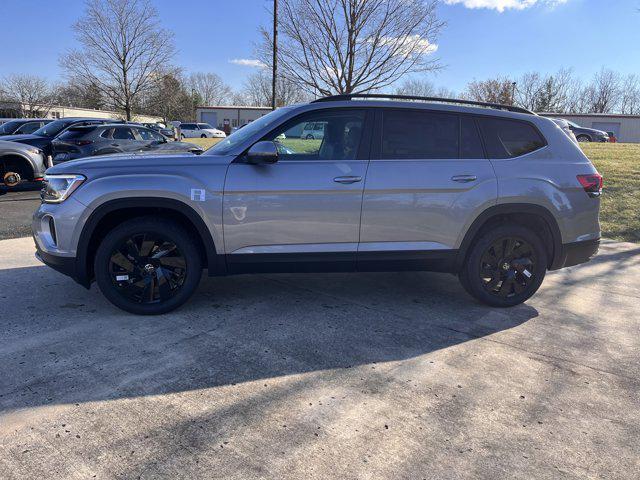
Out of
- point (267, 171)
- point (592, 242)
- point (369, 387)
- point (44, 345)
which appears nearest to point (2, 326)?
point (44, 345)

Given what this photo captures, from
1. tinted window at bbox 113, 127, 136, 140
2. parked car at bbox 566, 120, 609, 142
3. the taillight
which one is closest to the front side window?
the taillight

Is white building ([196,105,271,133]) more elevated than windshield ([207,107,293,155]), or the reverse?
white building ([196,105,271,133])

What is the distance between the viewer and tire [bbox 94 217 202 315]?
4.00 metres

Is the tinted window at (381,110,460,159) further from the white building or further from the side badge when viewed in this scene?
the white building

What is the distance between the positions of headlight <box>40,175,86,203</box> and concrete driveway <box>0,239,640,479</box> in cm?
99

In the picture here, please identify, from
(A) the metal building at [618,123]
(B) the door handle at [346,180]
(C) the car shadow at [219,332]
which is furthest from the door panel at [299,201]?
(A) the metal building at [618,123]

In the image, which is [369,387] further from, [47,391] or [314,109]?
[314,109]

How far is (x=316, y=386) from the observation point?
10.3ft

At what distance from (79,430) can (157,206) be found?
1864 millimetres

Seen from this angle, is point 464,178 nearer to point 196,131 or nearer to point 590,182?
point 590,182

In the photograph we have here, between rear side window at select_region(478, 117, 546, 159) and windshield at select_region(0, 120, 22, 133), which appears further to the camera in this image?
windshield at select_region(0, 120, 22, 133)

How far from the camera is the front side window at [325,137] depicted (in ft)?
13.7

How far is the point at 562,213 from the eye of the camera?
4.45 meters

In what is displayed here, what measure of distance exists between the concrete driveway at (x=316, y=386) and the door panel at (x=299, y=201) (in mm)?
623
